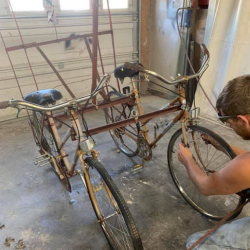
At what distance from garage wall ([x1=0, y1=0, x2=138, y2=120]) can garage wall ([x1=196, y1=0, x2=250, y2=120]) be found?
1.47 meters

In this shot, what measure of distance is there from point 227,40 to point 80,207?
2316mm

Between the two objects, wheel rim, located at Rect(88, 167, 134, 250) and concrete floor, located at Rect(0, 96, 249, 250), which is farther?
concrete floor, located at Rect(0, 96, 249, 250)

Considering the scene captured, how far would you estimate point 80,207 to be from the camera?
5.72 feet

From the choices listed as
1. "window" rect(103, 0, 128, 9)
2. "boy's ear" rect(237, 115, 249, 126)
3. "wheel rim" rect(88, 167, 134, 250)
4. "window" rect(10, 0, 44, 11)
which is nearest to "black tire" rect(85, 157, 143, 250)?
"wheel rim" rect(88, 167, 134, 250)

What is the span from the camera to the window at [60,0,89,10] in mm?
3157

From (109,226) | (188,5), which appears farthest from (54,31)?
(109,226)

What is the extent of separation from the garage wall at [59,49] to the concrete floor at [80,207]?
4.03ft

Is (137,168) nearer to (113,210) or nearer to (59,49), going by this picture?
(113,210)

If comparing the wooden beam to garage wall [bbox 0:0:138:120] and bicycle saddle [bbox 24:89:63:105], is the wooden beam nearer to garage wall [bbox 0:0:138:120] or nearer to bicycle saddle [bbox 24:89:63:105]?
garage wall [bbox 0:0:138:120]

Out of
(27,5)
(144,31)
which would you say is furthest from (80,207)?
(144,31)

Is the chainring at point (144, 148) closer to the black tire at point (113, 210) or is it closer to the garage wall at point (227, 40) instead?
the black tire at point (113, 210)

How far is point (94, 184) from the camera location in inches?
54.0

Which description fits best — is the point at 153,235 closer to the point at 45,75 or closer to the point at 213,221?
the point at 213,221

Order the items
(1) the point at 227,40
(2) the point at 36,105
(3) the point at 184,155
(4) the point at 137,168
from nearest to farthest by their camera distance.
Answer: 1. (2) the point at 36,105
2. (3) the point at 184,155
3. (4) the point at 137,168
4. (1) the point at 227,40
